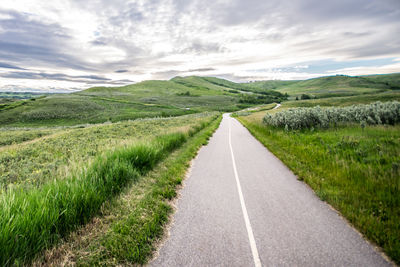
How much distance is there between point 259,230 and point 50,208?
4.14 metres

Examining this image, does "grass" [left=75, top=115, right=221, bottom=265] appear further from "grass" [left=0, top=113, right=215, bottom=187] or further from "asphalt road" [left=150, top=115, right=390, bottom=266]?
"grass" [left=0, top=113, right=215, bottom=187]

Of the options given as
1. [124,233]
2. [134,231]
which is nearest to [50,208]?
[124,233]

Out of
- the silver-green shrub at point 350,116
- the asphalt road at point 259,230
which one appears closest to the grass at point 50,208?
the asphalt road at point 259,230

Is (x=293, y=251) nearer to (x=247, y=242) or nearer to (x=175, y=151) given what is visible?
(x=247, y=242)

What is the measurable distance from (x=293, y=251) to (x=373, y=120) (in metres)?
13.2

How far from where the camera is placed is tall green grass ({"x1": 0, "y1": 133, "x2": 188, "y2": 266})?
8.54 ft

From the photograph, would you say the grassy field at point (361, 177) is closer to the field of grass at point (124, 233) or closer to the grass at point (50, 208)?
the field of grass at point (124, 233)

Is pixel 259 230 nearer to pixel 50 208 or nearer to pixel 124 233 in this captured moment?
pixel 124 233

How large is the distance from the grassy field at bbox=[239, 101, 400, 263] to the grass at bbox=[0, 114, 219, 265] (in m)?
5.64

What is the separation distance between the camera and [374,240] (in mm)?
3141

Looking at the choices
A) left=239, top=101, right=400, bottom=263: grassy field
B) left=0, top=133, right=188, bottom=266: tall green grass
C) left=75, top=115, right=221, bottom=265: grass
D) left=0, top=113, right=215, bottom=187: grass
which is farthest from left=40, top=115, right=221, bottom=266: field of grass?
left=239, top=101, right=400, bottom=263: grassy field

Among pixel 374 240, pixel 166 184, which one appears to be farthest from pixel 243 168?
pixel 374 240

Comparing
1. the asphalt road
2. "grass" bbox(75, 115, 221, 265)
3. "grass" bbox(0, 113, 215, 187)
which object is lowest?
the asphalt road

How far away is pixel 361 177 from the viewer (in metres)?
5.16
